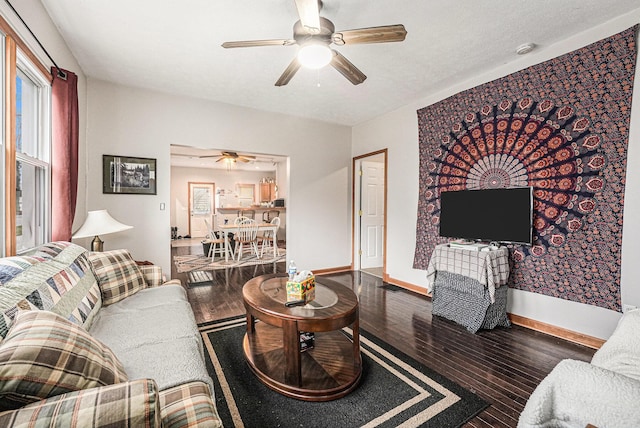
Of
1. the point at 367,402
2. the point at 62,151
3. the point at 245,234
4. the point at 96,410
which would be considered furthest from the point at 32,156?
the point at 245,234

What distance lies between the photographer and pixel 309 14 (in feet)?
5.67

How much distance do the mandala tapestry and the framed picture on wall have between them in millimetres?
3892

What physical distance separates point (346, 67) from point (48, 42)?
239 centimetres

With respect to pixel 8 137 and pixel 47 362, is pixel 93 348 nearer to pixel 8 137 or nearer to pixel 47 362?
pixel 47 362

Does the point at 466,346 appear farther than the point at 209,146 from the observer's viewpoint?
No

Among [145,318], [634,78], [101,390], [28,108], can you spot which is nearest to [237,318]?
[145,318]

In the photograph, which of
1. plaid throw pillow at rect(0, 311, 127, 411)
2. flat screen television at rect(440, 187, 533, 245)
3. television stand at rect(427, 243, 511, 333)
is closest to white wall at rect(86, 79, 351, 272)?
flat screen television at rect(440, 187, 533, 245)

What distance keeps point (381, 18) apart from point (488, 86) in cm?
161

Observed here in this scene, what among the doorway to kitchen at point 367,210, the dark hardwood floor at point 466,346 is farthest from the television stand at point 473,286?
the doorway to kitchen at point 367,210

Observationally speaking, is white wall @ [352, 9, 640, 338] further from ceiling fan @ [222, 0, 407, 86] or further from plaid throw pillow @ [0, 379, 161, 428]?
plaid throw pillow @ [0, 379, 161, 428]

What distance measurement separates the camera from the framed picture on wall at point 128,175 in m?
3.45

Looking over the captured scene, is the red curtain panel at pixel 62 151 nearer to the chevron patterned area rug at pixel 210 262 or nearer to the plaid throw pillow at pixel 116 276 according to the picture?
the plaid throw pillow at pixel 116 276

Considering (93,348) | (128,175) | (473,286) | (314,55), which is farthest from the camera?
(128,175)

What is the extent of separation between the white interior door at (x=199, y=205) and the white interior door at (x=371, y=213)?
20.9ft
